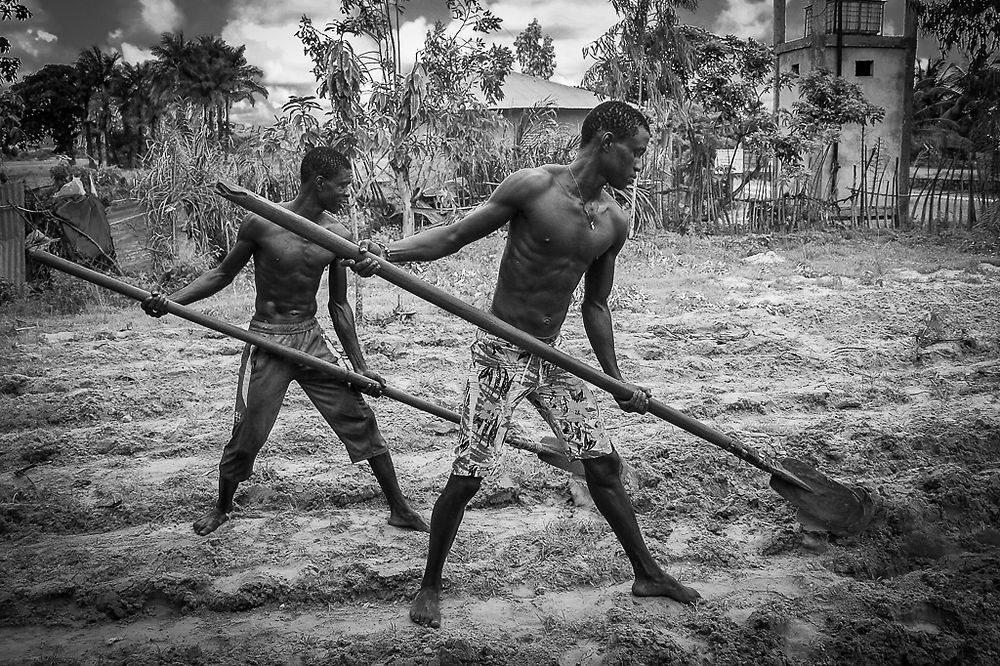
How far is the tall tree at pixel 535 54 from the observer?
24.6 m

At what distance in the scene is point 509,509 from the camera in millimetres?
4062

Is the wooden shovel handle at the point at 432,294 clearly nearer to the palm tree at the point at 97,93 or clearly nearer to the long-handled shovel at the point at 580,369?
the long-handled shovel at the point at 580,369

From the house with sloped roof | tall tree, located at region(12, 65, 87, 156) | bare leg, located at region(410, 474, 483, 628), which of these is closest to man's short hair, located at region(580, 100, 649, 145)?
bare leg, located at region(410, 474, 483, 628)

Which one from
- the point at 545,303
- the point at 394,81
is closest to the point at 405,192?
the point at 394,81

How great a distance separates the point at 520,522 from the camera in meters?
3.91

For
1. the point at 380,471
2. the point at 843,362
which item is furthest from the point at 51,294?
the point at 843,362

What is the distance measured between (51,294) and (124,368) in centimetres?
347

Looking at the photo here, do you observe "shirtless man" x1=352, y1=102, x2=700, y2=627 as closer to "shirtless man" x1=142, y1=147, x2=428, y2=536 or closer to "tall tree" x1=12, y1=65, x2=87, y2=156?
"shirtless man" x1=142, y1=147, x2=428, y2=536

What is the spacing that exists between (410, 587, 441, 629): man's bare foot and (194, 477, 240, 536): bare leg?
3.72 ft

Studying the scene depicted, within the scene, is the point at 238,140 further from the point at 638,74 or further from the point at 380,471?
the point at 380,471

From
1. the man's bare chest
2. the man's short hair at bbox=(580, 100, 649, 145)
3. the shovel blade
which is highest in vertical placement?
the man's short hair at bbox=(580, 100, 649, 145)

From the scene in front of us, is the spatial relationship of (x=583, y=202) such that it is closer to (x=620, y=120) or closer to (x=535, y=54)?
(x=620, y=120)

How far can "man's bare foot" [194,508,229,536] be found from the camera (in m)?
3.72

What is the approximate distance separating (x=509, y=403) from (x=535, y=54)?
2331cm
